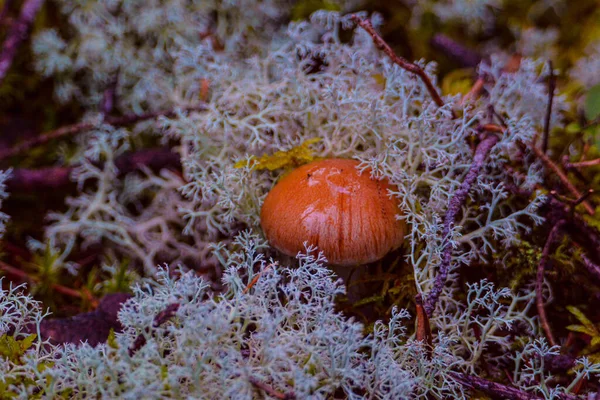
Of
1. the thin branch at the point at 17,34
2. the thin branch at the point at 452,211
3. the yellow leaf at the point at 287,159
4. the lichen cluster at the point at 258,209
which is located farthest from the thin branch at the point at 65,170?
the thin branch at the point at 452,211

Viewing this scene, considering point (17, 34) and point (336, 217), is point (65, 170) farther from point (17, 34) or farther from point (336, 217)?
point (336, 217)

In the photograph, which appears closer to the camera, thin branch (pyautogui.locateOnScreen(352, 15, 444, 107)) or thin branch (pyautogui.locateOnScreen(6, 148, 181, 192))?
thin branch (pyautogui.locateOnScreen(352, 15, 444, 107))

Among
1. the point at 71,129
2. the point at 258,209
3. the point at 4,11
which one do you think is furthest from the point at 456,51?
the point at 4,11

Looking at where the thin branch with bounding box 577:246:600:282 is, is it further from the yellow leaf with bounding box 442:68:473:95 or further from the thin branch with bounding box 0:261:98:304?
the thin branch with bounding box 0:261:98:304

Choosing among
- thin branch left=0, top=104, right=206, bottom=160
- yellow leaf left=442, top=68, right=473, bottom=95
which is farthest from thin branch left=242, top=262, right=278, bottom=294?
yellow leaf left=442, top=68, right=473, bottom=95

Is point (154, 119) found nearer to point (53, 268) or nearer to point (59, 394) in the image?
point (53, 268)

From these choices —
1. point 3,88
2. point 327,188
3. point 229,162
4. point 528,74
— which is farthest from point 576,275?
point 3,88

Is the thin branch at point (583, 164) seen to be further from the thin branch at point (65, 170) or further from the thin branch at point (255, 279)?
the thin branch at point (65, 170)
